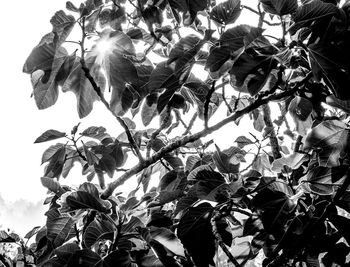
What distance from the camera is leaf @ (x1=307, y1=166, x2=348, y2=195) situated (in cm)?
135

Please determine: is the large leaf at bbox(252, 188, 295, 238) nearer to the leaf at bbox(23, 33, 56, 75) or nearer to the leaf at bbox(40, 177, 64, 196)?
the leaf at bbox(40, 177, 64, 196)

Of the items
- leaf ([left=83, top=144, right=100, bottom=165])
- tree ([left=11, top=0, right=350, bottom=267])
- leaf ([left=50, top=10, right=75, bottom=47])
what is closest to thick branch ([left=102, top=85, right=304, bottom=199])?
tree ([left=11, top=0, right=350, bottom=267])

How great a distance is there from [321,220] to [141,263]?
0.79 meters

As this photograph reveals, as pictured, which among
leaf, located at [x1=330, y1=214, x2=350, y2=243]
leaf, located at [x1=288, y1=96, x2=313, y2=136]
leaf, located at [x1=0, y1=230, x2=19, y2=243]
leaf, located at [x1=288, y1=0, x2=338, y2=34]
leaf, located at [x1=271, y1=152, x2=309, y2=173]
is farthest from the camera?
leaf, located at [x1=0, y1=230, x2=19, y2=243]

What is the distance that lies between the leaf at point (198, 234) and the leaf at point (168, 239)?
0.05 m

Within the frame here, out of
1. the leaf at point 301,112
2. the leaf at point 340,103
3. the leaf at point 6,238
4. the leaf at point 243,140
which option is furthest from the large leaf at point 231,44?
the leaf at point 6,238

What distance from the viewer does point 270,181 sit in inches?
54.4

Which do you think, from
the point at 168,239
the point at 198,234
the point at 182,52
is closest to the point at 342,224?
the point at 198,234

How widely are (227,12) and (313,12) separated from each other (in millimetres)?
385

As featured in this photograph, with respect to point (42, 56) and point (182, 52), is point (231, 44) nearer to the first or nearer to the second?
point (182, 52)

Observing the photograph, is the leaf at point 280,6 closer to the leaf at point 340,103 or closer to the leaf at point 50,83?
the leaf at point 340,103

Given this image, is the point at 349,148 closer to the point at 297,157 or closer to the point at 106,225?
the point at 297,157

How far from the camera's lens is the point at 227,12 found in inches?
53.5

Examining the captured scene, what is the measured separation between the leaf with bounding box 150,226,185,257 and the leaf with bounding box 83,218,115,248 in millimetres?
184
